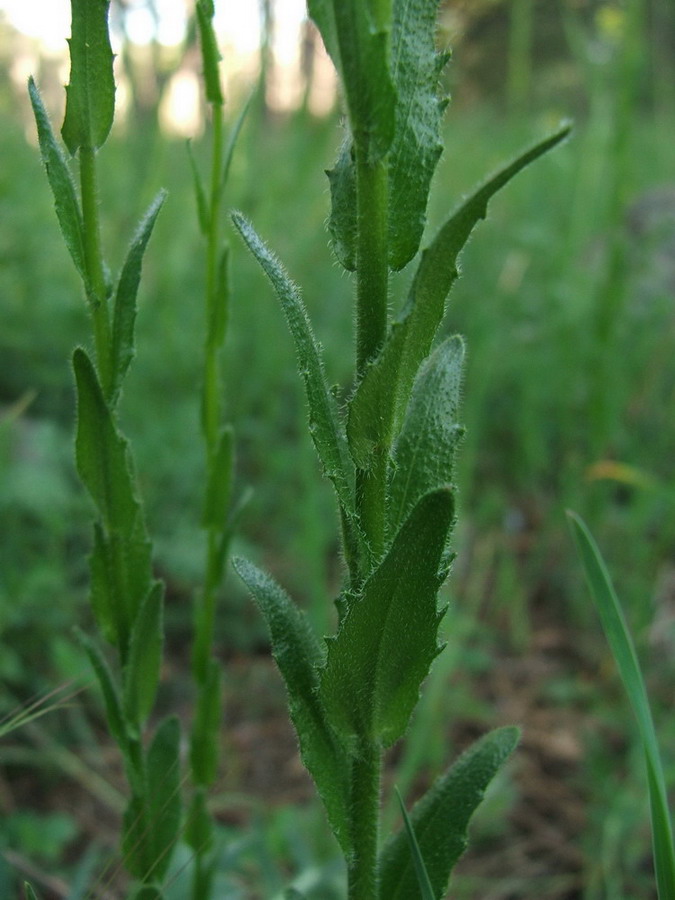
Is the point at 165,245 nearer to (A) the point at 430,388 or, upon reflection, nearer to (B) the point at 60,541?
(B) the point at 60,541

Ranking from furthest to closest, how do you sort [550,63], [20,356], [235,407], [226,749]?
[550,63]
[235,407]
[20,356]
[226,749]

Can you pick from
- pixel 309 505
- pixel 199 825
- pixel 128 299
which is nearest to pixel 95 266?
pixel 128 299

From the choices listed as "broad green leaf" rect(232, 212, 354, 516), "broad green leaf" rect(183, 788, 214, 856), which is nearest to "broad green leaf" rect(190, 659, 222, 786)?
"broad green leaf" rect(183, 788, 214, 856)

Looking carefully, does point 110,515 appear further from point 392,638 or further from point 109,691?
point 392,638

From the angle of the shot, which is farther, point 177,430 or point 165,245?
point 165,245

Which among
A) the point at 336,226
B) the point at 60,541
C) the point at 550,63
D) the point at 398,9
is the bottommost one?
the point at 60,541

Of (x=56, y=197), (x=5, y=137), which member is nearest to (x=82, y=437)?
(x=56, y=197)
